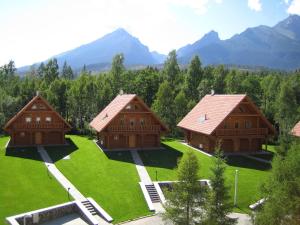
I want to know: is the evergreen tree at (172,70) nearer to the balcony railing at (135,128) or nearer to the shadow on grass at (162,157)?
the balcony railing at (135,128)

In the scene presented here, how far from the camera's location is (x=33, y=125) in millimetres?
47438

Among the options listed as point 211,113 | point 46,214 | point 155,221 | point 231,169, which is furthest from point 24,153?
point 231,169

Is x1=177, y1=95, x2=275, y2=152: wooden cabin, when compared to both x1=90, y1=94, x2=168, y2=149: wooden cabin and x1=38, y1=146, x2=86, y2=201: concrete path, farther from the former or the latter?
x1=38, y1=146, x2=86, y2=201: concrete path

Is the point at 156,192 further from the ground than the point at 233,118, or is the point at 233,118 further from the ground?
the point at 233,118

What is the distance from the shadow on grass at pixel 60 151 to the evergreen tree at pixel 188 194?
20.8 meters

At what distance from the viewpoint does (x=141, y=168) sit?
127ft

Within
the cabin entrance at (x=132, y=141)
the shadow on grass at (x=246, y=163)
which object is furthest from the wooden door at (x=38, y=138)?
the shadow on grass at (x=246, y=163)

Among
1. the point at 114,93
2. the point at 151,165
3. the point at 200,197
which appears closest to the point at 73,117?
the point at 114,93

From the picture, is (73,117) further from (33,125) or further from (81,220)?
(81,220)

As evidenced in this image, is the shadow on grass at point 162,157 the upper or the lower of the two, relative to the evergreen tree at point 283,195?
lower

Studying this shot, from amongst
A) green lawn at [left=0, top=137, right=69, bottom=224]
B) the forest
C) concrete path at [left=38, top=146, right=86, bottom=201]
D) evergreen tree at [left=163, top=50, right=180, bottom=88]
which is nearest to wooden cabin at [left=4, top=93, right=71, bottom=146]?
concrete path at [left=38, top=146, right=86, bottom=201]

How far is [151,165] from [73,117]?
110ft

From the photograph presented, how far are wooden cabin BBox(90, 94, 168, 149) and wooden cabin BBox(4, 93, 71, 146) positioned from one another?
5507 millimetres

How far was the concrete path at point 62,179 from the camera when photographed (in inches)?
1235
